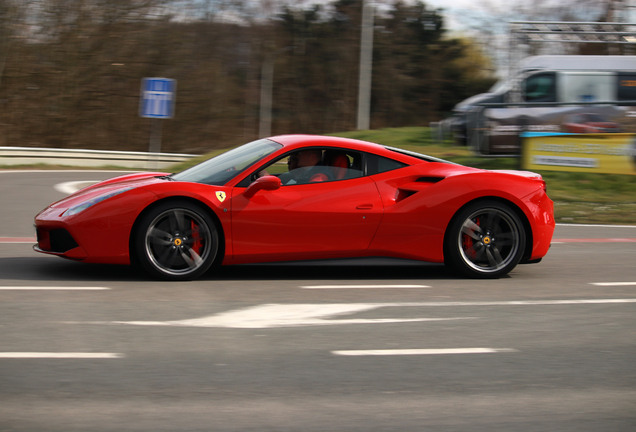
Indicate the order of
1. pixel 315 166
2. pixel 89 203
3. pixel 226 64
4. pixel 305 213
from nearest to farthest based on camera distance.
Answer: pixel 89 203 < pixel 305 213 < pixel 315 166 < pixel 226 64

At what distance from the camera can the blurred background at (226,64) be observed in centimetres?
2919

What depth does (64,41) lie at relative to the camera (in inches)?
1160

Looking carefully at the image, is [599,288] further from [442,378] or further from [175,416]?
[175,416]

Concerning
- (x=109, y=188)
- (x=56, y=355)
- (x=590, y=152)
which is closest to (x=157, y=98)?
(x=590, y=152)

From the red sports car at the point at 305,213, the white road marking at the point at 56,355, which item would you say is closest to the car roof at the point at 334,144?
the red sports car at the point at 305,213

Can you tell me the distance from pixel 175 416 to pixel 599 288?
4149 millimetres

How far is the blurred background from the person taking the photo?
29188 millimetres

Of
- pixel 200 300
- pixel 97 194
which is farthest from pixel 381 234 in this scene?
pixel 97 194

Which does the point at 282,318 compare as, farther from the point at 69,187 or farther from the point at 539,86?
the point at 539,86

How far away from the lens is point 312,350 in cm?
411

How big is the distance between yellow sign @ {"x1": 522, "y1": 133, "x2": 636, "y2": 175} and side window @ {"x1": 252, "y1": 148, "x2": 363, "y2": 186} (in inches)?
311

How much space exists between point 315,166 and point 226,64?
29.2m

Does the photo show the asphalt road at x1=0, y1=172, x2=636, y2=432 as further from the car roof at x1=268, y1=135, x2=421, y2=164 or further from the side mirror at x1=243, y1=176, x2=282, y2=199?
the car roof at x1=268, y1=135, x2=421, y2=164

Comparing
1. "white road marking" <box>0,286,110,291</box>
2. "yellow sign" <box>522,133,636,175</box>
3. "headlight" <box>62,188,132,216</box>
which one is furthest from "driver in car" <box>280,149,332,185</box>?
"yellow sign" <box>522,133,636,175</box>
